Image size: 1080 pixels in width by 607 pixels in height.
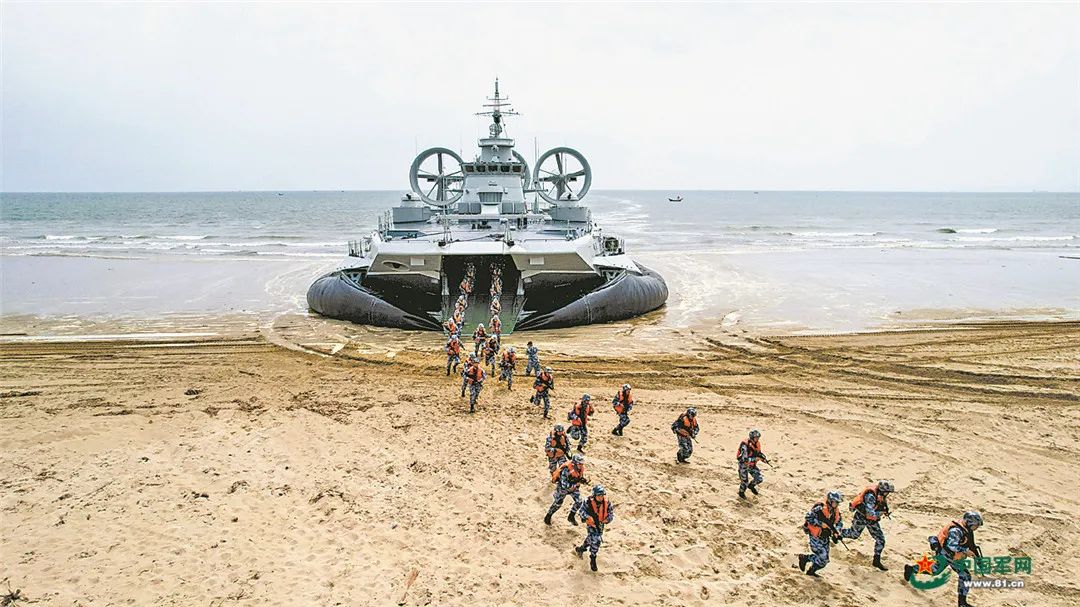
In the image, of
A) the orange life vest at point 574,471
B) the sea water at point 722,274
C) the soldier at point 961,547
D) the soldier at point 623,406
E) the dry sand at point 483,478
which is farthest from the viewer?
the sea water at point 722,274

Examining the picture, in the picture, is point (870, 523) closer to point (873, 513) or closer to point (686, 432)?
point (873, 513)

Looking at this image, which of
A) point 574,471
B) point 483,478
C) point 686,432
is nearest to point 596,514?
point 574,471

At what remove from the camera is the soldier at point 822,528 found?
4.17 metres

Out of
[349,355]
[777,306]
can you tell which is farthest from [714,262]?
[349,355]

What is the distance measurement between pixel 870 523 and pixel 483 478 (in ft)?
9.93

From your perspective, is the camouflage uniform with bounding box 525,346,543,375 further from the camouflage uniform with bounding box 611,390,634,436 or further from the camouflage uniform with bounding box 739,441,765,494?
the camouflage uniform with bounding box 739,441,765,494

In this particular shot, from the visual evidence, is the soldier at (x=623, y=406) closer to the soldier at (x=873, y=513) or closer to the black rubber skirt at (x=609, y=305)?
the soldier at (x=873, y=513)

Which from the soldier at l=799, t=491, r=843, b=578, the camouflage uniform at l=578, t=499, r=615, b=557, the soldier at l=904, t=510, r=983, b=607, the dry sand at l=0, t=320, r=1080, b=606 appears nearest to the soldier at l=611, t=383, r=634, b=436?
the dry sand at l=0, t=320, r=1080, b=606

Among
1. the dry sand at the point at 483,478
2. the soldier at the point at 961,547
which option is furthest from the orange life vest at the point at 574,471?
the soldier at the point at 961,547

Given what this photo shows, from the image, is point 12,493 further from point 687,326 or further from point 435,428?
point 687,326

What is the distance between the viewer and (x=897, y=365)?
9.60m

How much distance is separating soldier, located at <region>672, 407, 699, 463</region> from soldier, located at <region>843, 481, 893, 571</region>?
1627 millimetres

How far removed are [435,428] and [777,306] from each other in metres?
10.2

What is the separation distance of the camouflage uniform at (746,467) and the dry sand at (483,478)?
6.7 inches
